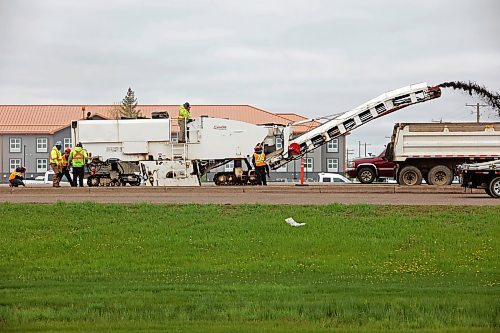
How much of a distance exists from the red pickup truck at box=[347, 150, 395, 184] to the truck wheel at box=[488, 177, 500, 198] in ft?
32.5

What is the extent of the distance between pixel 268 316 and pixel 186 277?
11.0 ft

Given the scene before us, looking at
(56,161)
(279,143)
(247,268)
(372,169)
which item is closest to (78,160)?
(56,161)

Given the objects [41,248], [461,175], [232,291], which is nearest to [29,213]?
[41,248]

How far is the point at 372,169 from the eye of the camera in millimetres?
35469

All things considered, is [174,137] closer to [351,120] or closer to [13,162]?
[351,120]

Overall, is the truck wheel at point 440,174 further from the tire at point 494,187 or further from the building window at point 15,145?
the building window at point 15,145

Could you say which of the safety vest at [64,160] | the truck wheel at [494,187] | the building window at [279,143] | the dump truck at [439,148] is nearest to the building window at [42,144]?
the safety vest at [64,160]

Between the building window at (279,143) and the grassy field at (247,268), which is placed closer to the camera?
the grassy field at (247,268)

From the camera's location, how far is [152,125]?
33000mm

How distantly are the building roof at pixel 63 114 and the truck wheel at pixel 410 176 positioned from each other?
→ 4973 centimetres

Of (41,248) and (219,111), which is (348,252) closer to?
(41,248)

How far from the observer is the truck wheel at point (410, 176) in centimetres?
3288

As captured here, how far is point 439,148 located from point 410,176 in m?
1.52

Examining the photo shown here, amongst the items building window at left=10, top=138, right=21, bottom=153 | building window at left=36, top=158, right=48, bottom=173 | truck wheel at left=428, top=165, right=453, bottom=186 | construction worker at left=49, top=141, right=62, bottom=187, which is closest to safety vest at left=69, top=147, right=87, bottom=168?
construction worker at left=49, top=141, right=62, bottom=187
